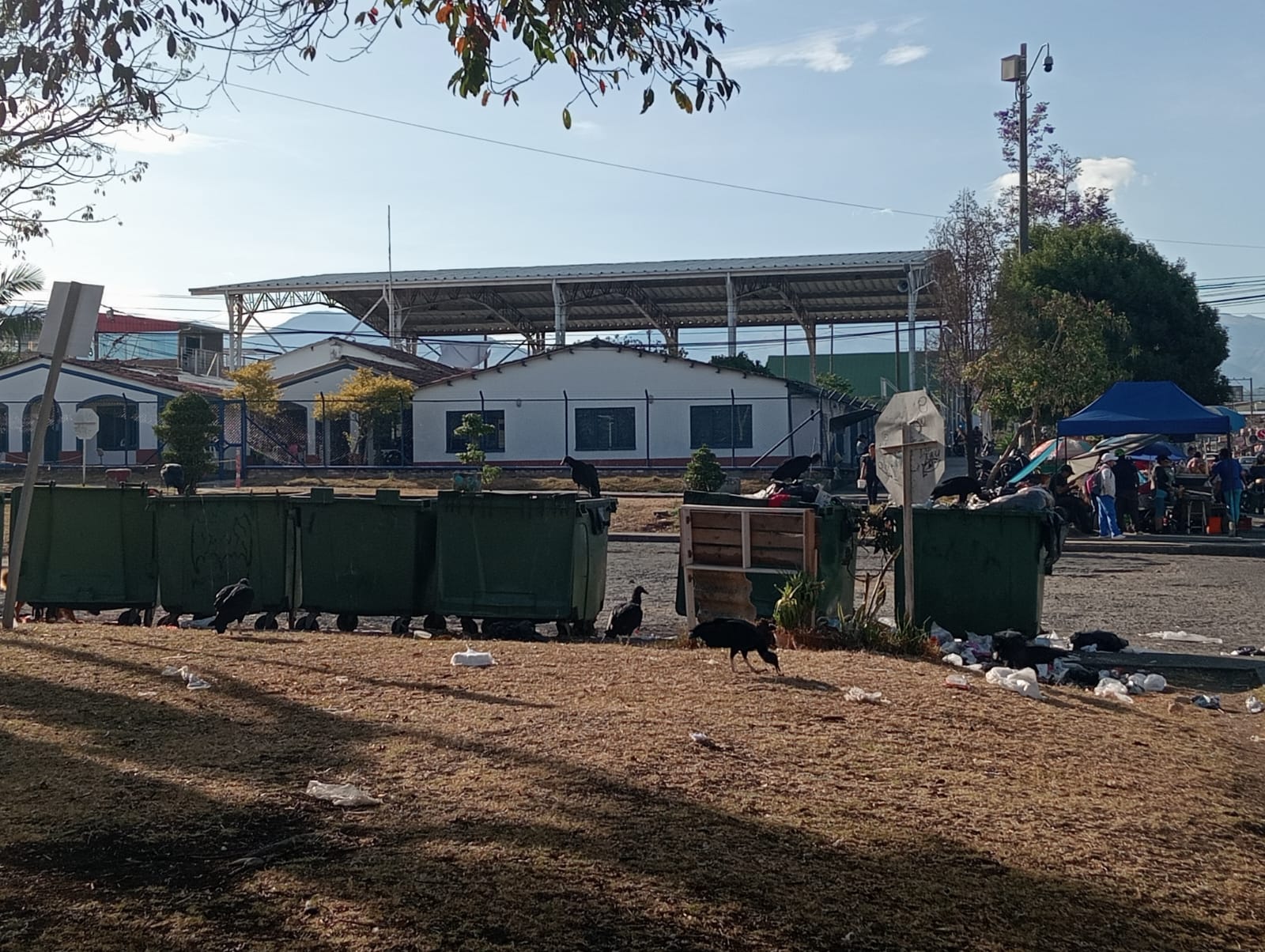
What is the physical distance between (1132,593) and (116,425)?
3353 centimetres

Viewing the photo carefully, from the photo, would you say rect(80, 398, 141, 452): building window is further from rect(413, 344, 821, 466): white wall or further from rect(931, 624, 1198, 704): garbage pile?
rect(931, 624, 1198, 704): garbage pile

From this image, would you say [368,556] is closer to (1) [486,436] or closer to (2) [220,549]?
(2) [220,549]

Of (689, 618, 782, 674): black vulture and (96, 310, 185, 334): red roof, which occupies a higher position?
(96, 310, 185, 334): red roof

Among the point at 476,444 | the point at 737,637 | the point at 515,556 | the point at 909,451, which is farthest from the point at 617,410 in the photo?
the point at 737,637

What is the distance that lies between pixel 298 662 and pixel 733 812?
12.7 ft

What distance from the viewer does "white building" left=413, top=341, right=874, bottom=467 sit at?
128ft

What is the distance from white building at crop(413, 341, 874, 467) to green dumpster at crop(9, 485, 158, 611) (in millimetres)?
27002

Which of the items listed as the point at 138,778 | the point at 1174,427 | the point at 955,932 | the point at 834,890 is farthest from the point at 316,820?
the point at 1174,427

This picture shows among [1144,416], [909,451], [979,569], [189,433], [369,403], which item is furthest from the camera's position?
[369,403]

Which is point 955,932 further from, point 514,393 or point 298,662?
point 514,393

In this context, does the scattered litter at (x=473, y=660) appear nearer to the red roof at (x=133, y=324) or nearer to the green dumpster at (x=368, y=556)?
the green dumpster at (x=368, y=556)

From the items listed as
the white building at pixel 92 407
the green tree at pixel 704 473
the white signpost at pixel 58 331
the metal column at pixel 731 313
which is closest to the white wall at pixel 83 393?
the white building at pixel 92 407

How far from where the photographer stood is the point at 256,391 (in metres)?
38.9

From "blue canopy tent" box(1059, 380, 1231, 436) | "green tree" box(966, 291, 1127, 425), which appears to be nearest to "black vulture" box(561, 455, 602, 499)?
"blue canopy tent" box(1059, 380, 1231, 436)
